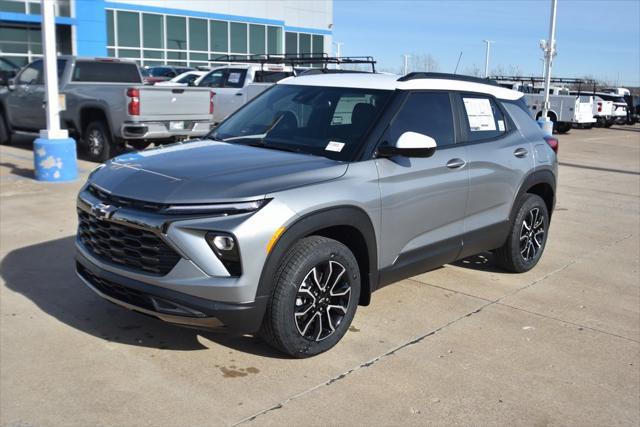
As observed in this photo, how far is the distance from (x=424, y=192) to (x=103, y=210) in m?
2.24

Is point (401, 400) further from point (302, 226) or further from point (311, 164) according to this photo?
point (311, 164)

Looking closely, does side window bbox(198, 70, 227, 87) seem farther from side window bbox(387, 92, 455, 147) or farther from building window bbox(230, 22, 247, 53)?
building window bbox(230, 22, 247, 53)

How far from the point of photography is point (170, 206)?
3.76m

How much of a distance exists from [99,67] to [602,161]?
12198 millimetres

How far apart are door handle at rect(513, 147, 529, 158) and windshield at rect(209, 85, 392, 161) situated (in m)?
1.62

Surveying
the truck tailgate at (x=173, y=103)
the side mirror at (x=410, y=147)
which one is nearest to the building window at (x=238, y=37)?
the truck tailgate at (x=173, y=103)

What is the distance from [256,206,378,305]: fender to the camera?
3.79 metres

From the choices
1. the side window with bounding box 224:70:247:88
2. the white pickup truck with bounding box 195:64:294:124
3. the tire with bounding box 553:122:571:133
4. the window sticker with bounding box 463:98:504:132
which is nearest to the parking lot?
the window sticker with bounding box 463:98:504:132

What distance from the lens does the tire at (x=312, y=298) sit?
3.90 m

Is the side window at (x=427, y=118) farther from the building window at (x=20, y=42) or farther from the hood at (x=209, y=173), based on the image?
the building window at (x=20, y=42)

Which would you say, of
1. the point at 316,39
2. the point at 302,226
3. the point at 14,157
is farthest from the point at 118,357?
the point at 316,39

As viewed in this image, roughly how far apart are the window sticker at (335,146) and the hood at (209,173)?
137mm

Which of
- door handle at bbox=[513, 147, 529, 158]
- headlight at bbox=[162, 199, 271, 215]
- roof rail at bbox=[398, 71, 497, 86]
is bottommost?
headlight at bbox=[162, 199, 271, 215]

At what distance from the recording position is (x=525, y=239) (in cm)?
618
